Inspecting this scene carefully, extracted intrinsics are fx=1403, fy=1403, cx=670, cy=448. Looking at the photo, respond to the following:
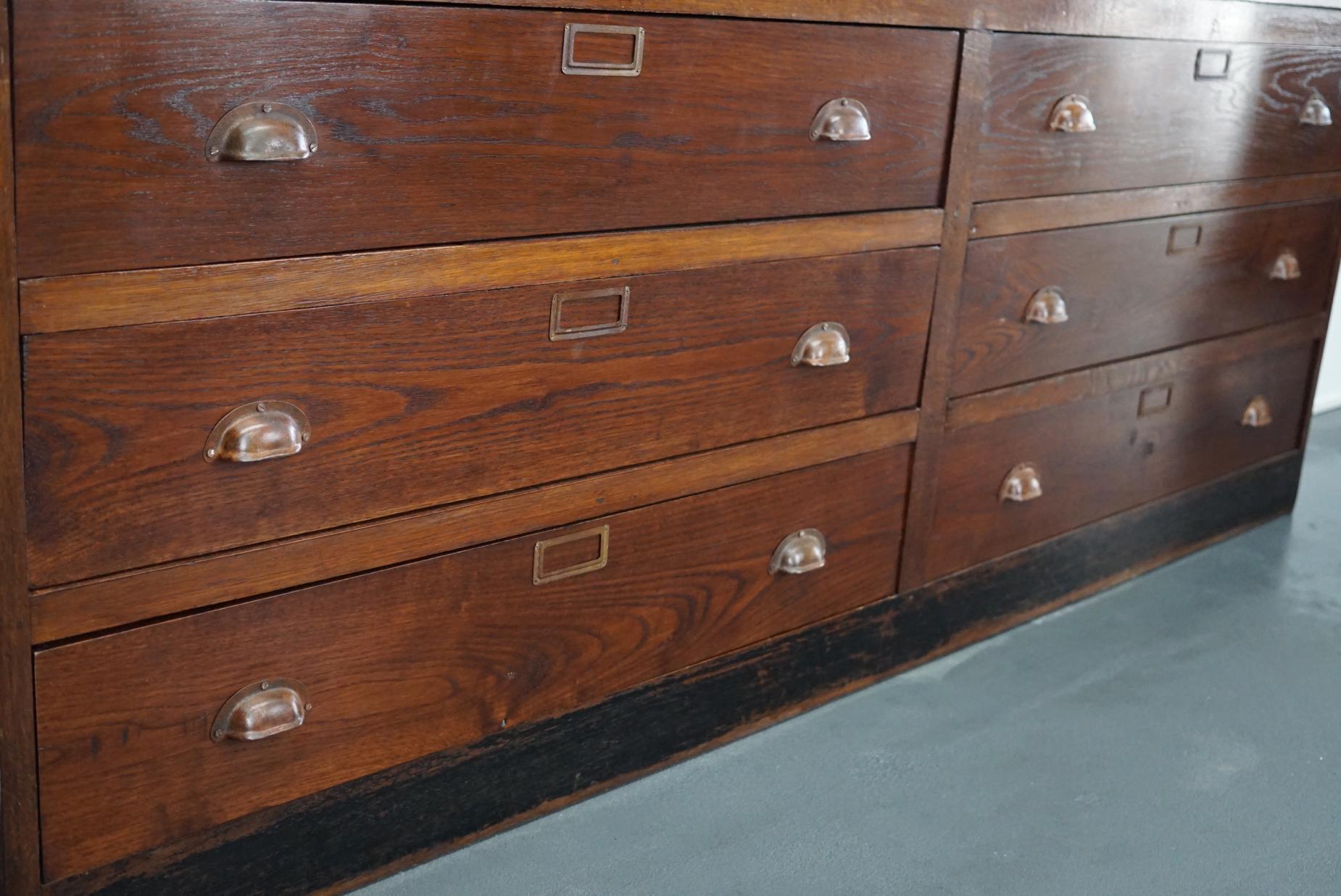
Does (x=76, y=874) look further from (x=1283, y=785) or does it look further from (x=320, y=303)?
(x=1283, y=785)

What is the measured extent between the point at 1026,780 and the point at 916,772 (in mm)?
Answer: 136

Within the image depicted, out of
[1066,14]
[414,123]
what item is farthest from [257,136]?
[1066,14]

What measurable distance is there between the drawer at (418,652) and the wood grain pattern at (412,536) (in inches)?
0.7

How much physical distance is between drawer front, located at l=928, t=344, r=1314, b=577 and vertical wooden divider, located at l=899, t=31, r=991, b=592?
0.04 meters

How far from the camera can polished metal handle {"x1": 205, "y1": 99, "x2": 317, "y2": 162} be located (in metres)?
1.12

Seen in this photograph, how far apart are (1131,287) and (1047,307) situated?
224mm

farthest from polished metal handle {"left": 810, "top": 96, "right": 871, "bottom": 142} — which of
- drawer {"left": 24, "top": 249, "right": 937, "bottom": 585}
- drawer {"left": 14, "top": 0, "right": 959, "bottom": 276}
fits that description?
drawer {"left": 24, "top": 249, "right": 937, "bottom": 585}

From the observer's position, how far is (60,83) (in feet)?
3.38

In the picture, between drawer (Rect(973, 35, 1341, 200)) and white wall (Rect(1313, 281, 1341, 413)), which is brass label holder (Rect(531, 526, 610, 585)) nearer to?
drawer (Rect(973, 35, 1341, 200))

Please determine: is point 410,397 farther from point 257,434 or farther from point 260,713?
point 260,713

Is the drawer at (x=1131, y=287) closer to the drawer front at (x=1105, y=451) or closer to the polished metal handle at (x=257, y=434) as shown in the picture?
the drawer front at (x=1105, y=451)

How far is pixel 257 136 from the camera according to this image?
44.2 inches

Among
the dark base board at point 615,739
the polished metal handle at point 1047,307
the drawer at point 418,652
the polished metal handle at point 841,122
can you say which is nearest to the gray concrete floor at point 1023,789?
the dark base board at point 615,739

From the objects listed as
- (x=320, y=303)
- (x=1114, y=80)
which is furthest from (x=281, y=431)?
(x=1114, y=80)
